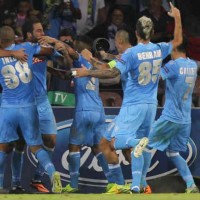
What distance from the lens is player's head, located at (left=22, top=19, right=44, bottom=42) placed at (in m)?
16.6

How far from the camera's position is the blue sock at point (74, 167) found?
16.6 metres

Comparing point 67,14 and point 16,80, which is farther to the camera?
point 67,14

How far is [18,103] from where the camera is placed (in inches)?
632

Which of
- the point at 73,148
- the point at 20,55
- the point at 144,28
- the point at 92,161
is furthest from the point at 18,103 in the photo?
the point at 144,28

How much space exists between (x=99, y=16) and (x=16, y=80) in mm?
3999

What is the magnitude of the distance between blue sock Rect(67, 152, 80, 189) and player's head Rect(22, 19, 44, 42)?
167cm

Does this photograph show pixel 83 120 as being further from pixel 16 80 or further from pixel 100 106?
pixel 16 80

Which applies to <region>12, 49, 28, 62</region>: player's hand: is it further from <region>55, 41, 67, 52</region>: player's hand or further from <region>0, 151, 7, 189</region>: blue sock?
<region>0, 151, 7, 189</region>: blue sock

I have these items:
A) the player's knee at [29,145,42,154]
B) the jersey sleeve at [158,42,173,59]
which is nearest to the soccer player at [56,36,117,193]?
the player's knee at [29,145,42,154]

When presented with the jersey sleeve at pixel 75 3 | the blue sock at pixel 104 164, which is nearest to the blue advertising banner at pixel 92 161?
the blue sock at pixel 104 164

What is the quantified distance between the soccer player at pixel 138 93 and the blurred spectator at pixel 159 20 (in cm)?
325
